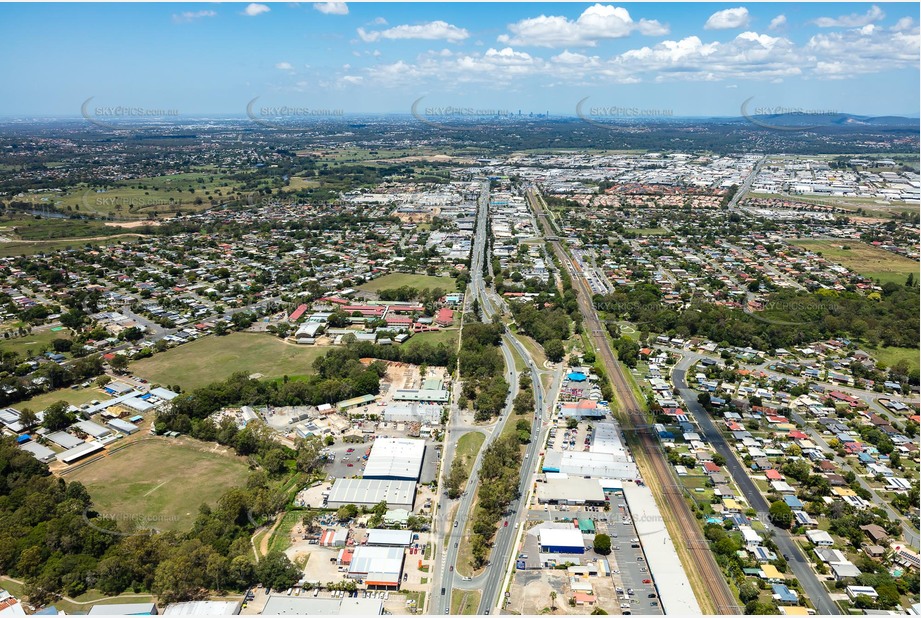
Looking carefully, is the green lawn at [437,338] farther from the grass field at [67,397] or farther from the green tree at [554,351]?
the grass field at [67,397]

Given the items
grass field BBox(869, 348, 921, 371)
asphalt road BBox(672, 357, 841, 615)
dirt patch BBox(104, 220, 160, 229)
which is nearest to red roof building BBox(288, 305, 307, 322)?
asphalt road BBox(672, 357, 841, 615)

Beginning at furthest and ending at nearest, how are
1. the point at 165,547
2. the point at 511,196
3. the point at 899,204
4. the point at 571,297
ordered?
the point at 511,196, the point at 899,204, the point at 571,297, the point at 165,547

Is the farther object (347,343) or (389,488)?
(347,343)

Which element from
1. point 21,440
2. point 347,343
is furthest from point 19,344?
point 347,343

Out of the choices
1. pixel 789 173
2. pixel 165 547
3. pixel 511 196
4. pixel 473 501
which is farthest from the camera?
pixel 789 173

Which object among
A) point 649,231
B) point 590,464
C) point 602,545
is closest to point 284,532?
point 602,545

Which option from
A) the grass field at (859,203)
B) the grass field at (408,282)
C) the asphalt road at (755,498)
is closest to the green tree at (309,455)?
the asphalt road at (755,498)

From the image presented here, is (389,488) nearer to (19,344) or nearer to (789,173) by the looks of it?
(19,344)
